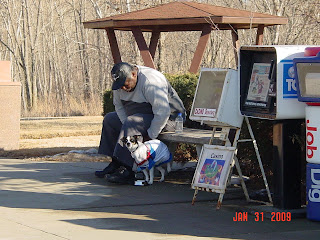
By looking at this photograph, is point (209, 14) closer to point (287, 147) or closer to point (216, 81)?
point (216, 81)

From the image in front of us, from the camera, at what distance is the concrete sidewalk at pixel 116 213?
220 inches

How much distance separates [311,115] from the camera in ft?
19.7

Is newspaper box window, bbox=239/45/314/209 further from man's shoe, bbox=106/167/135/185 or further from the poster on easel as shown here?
man's shoe, bbox=106/167/135/185

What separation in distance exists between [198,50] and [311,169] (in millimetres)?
5457

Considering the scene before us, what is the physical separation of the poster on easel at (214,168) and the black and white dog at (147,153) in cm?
103

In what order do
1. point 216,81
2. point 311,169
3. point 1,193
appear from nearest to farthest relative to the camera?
point 311,169
point 216,81
point 1,193

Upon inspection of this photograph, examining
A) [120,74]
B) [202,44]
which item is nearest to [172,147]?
[120,74]

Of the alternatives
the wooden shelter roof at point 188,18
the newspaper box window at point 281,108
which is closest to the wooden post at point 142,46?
the wooden shelter roof at point 188,18

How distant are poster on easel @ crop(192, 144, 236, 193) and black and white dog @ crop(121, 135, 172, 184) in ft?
3.39

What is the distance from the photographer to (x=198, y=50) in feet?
36.8

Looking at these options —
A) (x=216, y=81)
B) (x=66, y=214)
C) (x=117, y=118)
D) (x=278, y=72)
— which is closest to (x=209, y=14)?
(x=117, y=118)

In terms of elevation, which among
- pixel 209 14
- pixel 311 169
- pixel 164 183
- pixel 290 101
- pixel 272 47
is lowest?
pixel 164 183

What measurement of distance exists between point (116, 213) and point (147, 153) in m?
1.55
